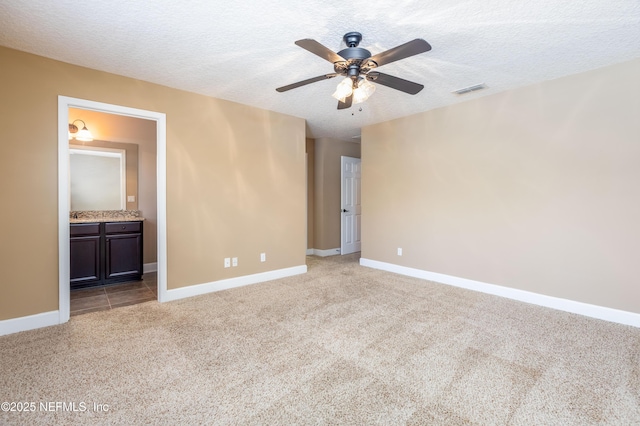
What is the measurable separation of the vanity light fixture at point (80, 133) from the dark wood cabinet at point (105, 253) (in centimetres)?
132

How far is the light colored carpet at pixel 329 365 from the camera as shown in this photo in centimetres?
168

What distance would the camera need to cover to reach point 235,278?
13.4ft

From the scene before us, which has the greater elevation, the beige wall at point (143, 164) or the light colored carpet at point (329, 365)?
the beige wall at point (143, 164)

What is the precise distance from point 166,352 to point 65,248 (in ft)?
5.28

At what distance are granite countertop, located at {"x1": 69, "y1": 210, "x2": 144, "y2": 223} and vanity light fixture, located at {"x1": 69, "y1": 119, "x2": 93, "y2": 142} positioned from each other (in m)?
1.06

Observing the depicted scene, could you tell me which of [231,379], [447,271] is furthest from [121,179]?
[447,271]

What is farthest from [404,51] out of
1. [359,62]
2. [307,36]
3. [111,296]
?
[111,296]

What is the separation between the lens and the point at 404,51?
198 centimetres

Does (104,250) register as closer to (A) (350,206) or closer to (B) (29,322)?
(B) (29,322)

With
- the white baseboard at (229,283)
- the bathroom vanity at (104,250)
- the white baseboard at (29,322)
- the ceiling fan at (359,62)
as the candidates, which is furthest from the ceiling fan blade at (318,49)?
the bathroom vanity at (104,250)

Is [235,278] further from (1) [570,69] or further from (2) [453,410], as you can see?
(1) [570,69]

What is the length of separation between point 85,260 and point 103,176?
135 centimetres

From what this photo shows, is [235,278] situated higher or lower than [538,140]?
lower

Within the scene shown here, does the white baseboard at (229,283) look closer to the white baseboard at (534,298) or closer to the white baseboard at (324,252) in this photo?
the white baseboard at (324,252)
